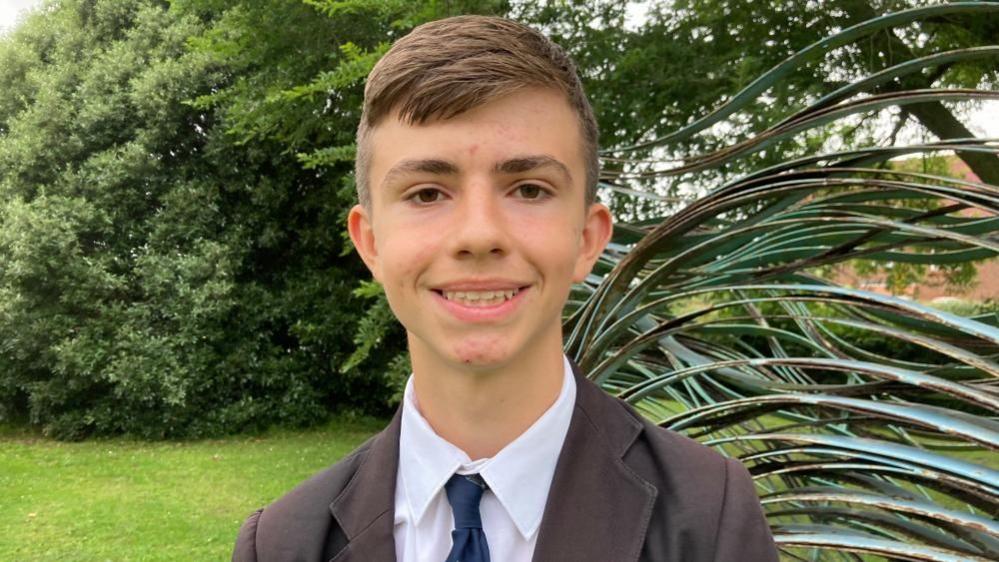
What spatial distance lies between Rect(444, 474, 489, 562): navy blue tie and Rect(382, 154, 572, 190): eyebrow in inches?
15.4

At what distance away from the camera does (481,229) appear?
987mm

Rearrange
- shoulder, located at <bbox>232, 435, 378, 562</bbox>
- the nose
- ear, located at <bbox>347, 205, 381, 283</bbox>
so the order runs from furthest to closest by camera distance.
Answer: ear, located at <bbox>347, 205, 381, 283</bbox> → shoulder, located at <bbox>232, 435, 378, 562</bbox> → the nose

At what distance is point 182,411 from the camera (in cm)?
876

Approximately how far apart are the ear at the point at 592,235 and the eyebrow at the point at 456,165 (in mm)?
172

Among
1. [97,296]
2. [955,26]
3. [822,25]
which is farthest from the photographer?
[97,296]

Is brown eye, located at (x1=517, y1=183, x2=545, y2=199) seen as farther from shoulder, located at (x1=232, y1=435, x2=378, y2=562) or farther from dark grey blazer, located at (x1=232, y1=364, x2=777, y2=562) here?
shoulder, located at (x1=232, y1=435, x2=378, y2=562)

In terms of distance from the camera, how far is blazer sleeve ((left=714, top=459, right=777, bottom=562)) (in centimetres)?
100

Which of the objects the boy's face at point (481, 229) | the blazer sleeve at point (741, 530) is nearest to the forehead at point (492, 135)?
the boy's face at point (481, 229)

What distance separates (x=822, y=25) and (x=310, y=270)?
5.98 metres

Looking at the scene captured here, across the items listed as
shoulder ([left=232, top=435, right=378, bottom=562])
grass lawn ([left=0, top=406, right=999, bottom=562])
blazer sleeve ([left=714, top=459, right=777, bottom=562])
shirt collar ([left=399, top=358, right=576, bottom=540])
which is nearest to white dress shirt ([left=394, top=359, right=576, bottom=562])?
shirt collar ([left=399, top=358, right=576, bottom=540])

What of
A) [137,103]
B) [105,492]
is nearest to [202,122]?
[137,103]

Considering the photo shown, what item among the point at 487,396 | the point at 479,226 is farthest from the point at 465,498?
the point at 479,226

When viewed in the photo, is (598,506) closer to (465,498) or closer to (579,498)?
(579,498)

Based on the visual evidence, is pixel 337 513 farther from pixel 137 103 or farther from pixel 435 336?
pixel 137 103
